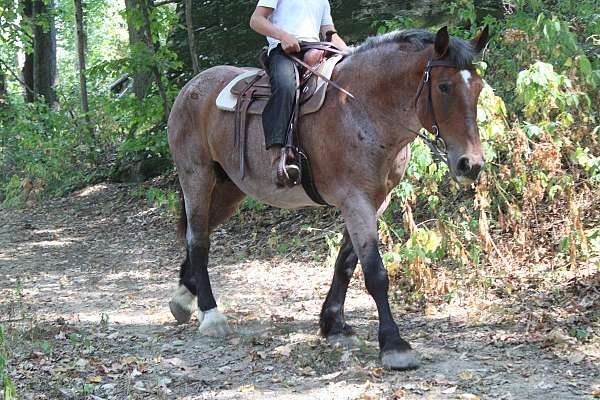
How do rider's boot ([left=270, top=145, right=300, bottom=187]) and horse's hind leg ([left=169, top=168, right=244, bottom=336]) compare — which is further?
horse's hind leg ([left=169, top=168, right=244, bottom=336])

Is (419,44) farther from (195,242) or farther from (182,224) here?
(182,224)

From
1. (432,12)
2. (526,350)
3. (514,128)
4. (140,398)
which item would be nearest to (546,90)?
(514,128)

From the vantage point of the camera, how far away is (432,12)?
1137 cm

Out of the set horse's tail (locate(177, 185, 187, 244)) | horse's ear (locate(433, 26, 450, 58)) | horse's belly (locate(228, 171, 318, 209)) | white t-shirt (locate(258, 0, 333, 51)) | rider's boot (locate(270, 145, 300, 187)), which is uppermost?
white t-shirt (locate(258, 0, 333, 51))

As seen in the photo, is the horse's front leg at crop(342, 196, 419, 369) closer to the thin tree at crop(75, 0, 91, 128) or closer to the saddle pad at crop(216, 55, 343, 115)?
the saddle pad at crop(216, 55, 343, 115)

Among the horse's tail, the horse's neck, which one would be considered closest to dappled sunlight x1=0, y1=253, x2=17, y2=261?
the horse's tail

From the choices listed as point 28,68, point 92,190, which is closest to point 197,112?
point 92,190

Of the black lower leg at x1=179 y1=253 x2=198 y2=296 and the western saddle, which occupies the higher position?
the western saddle

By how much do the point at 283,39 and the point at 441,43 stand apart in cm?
141

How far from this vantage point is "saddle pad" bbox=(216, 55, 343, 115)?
5.49m

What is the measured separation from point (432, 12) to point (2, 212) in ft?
32.3

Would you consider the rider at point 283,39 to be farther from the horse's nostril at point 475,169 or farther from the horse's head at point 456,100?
the horse's nostril at point 475,169

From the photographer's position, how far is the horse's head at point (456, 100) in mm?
4699

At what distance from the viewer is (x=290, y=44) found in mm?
5652
